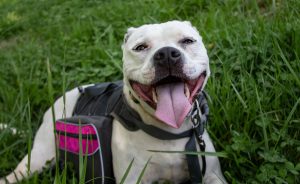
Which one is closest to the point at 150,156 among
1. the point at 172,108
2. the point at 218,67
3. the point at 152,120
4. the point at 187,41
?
the point at 152,120

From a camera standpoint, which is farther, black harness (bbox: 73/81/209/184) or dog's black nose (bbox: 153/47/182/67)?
black harness (bbox: 73/81/209/184)

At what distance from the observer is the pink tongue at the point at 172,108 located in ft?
6.98

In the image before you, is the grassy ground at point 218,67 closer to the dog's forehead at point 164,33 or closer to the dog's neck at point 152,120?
the dog's neck at point 152,120

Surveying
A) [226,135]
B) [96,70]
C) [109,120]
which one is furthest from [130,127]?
[96,70]

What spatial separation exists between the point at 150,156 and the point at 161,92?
361 mm

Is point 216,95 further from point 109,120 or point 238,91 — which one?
point 109,120

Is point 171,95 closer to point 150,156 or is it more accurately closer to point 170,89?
point 170,89

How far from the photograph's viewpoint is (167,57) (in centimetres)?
211

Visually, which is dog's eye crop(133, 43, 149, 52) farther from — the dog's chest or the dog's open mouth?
the dog's chest

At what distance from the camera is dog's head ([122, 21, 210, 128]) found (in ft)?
6.99

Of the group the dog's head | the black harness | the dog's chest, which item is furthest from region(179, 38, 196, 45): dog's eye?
the dog's chest

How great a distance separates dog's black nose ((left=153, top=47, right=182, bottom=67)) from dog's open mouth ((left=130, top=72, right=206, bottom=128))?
0.08m

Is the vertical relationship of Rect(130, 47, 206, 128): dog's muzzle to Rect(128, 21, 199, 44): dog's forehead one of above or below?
below

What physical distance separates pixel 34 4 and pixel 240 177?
14.6 ft
